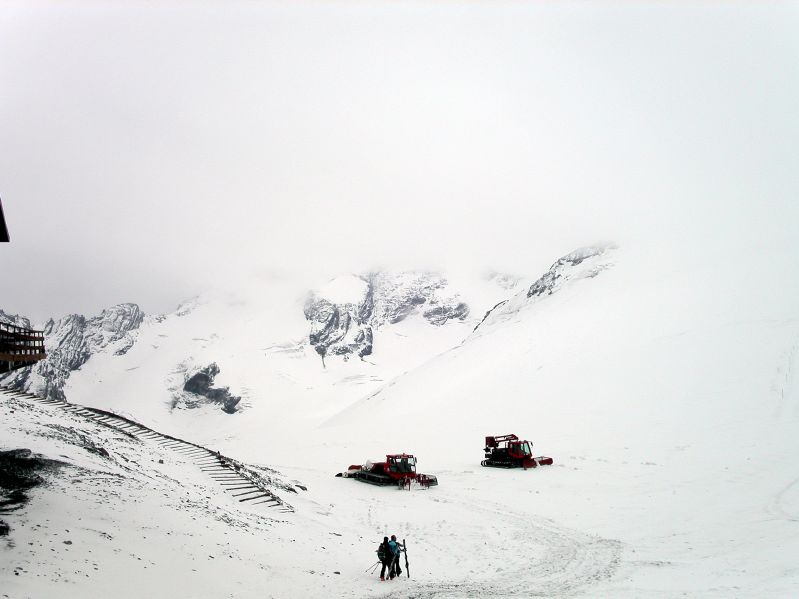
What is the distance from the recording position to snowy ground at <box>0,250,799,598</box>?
1238 cm

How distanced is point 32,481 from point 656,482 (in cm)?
2590

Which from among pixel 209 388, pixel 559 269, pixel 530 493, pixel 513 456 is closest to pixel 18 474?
pixel 530 493

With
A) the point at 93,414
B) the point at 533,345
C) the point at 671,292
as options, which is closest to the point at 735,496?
the point at 93,414

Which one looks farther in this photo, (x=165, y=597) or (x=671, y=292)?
(x=671, y=292)

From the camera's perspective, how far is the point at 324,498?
2364 cm

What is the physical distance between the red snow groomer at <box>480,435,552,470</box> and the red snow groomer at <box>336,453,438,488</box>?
227 inches

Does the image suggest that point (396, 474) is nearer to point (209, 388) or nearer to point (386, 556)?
point (386, 556)

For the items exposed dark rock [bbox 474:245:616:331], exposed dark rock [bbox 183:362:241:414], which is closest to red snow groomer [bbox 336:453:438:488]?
exposed dark rock [bbox 474:245:616:331]

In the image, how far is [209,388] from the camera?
7264 inches

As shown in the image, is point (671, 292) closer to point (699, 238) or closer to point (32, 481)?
point (699, 238)

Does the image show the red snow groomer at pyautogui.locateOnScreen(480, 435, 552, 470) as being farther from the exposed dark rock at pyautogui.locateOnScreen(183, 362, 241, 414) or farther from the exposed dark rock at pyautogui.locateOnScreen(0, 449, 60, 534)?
the exposed dark rock at pyautogui.locateOnScreen(183, 362, 241, 414)

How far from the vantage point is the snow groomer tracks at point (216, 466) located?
20.1 meters

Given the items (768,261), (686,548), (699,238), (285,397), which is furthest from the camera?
(285,397)

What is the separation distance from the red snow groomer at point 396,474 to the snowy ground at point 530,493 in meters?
0.97
